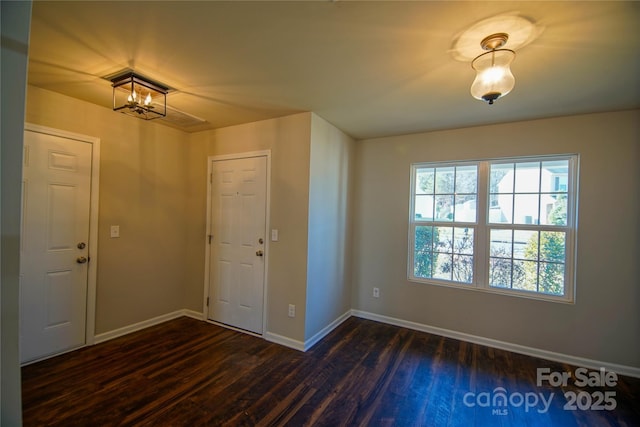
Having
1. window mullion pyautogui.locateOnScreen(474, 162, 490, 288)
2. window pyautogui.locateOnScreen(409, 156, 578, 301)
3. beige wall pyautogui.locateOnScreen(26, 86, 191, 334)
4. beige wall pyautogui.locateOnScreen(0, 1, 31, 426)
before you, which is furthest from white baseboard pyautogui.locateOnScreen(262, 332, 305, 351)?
beige wall pyautogui.locateOnScreen(0, 1, 31, 426)

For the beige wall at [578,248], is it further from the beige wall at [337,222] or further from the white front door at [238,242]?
the white front door at [238,242]

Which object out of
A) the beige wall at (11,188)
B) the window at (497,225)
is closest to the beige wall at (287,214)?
the window at (497,225)

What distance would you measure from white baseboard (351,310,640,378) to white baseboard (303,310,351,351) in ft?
0.87

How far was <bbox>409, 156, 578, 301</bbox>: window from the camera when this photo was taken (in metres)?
2.86

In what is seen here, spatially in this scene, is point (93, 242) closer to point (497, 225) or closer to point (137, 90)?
point (137, 90)

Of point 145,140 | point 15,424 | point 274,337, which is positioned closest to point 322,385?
point 274,337

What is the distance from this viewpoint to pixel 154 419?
1.86 metres

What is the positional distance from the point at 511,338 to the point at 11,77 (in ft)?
13.0

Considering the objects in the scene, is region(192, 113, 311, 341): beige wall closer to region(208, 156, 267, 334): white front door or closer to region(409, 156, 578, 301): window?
region(208, 156, 267, 334): white front door

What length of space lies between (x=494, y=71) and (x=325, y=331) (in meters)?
2.85

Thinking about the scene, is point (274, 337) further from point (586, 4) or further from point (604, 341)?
point (586, 4)

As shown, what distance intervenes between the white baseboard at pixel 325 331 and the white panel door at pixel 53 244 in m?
2.18

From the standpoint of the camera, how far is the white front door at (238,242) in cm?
315

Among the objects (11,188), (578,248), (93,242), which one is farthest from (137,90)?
(578,248)
